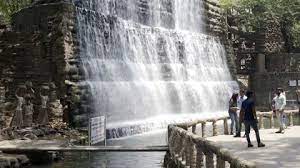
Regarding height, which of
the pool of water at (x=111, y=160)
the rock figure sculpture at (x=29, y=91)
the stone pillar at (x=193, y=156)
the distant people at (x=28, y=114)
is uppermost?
the rock figure sculpture at (x=29, y=91)

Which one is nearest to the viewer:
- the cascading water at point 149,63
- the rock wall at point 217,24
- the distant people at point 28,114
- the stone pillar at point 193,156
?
the stone pillar at point 193,156

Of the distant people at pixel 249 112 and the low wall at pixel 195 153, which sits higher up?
the distant people at pixel 249 112

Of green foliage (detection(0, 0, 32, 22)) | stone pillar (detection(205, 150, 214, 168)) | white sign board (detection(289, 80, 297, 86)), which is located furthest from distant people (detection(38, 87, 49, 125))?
white sign board (detection(289, 80, 297, 86))

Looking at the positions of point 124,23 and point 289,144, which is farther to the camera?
point 124,23

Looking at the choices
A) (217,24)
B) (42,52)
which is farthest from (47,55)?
(217,24)

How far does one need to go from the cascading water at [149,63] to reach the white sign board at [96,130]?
5635 mm

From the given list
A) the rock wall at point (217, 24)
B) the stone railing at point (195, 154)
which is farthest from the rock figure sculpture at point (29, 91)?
the rock wall at point (217, 24)

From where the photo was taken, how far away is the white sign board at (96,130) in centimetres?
1736

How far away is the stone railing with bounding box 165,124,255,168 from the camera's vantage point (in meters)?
9.60

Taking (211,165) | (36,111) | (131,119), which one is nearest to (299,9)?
(131,119)

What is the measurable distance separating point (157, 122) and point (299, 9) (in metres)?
32.5

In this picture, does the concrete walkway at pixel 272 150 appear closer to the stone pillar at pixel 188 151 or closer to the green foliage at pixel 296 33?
the stone pillar at pixel 188 151

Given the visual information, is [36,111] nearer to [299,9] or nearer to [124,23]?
[124,23]

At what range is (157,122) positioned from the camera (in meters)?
29.1
